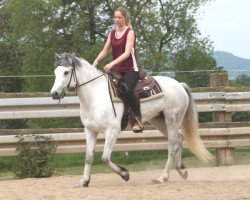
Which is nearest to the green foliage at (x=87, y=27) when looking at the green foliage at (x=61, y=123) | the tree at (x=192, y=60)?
the tree at (x=192, y=60)

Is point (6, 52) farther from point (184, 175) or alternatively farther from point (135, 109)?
point (135, 109)

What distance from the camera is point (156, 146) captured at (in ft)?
33.0

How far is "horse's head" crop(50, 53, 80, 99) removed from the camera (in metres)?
7.43

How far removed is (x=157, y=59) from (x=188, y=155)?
1203 centimetres

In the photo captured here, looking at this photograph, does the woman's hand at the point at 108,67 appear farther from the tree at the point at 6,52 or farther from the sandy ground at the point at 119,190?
the tree at the point at 6,52

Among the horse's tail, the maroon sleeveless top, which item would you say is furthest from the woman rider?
the horse's tail

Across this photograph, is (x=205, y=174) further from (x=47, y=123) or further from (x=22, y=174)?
(x=47, y=123)

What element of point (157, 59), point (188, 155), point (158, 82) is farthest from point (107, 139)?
point (157, 59)

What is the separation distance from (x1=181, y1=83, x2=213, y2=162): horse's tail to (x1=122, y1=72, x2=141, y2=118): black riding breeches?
53.4 inches

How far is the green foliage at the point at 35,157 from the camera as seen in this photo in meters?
9.23

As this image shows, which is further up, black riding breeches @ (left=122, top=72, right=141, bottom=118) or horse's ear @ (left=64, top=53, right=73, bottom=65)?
horse's ear @ (left=64, top=53, right=73, bottom=65)

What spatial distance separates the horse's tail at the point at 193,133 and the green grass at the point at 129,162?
65.4 inches

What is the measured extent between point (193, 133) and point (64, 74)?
251 cm

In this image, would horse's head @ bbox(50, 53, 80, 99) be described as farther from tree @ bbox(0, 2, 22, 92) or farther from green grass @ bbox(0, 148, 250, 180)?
tree @ bbox(0, 2, 22, 92)
